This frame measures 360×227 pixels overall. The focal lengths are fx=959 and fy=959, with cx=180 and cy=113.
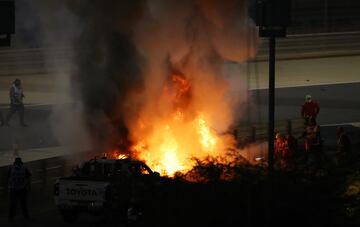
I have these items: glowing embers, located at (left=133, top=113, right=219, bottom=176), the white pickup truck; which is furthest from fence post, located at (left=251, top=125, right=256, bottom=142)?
the white pickup truck

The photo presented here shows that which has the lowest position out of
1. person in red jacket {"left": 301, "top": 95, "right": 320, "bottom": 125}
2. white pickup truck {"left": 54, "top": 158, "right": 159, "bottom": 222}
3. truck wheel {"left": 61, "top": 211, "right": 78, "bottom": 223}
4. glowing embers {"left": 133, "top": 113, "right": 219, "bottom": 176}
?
truck wheel {"left": 61, "top": 211, "right": 78, "bottom": 223}

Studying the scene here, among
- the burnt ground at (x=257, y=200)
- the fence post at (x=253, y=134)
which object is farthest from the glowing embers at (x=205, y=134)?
the burnt ground at (x=257, y=200)

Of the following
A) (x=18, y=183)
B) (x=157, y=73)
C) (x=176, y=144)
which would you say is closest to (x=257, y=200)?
(x=18, y=183)

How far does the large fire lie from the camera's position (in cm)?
1922

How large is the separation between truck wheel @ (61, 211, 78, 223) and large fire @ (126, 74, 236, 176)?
320 cm

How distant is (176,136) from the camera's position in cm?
1978

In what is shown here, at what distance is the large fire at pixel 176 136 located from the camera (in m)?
19.2

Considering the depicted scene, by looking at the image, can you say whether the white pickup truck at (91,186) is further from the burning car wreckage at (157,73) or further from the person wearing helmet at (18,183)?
the burning car wreckage at (157,73)

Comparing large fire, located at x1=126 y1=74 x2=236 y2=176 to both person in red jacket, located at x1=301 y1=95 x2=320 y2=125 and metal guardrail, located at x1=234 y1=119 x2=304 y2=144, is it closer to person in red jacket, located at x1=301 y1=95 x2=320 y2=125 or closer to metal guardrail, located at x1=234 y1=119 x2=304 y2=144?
metal guardrail, located at x1=234 y1=119 x2=304 y2=144

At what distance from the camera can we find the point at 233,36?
20.9m

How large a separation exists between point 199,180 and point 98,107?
836 centimetres

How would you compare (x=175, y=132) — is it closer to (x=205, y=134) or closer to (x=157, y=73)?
(x=205, y=134)

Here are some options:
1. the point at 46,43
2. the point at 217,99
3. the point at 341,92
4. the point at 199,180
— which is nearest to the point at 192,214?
the point at 199,180

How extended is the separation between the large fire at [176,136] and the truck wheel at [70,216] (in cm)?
320
